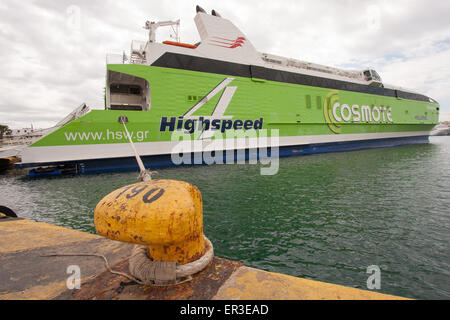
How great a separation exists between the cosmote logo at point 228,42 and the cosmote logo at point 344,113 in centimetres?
863

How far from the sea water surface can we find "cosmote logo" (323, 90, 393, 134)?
11.4 metres

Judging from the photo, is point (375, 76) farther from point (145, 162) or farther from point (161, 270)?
point (161, 270)

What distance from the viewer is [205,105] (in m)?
12.8

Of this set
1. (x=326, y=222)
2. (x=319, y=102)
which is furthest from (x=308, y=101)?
(x=326, y=222)

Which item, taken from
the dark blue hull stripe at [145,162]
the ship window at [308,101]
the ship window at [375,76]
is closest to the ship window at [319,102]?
the ship window at [308,101]

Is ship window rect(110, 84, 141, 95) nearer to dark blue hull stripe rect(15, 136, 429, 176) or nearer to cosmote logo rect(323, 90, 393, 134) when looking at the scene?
dark blue hull stripe rect(15, 136, 429, 176)

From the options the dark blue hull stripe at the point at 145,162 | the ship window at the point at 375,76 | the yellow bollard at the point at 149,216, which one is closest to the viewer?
the yellow bollard at the point at 149,216

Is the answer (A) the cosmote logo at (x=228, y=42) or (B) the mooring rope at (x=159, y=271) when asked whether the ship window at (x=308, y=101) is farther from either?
(B) the mooring rope at (x=159, y=271)

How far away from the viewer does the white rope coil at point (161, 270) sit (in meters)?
1.58

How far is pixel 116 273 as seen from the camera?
5.62 feet
